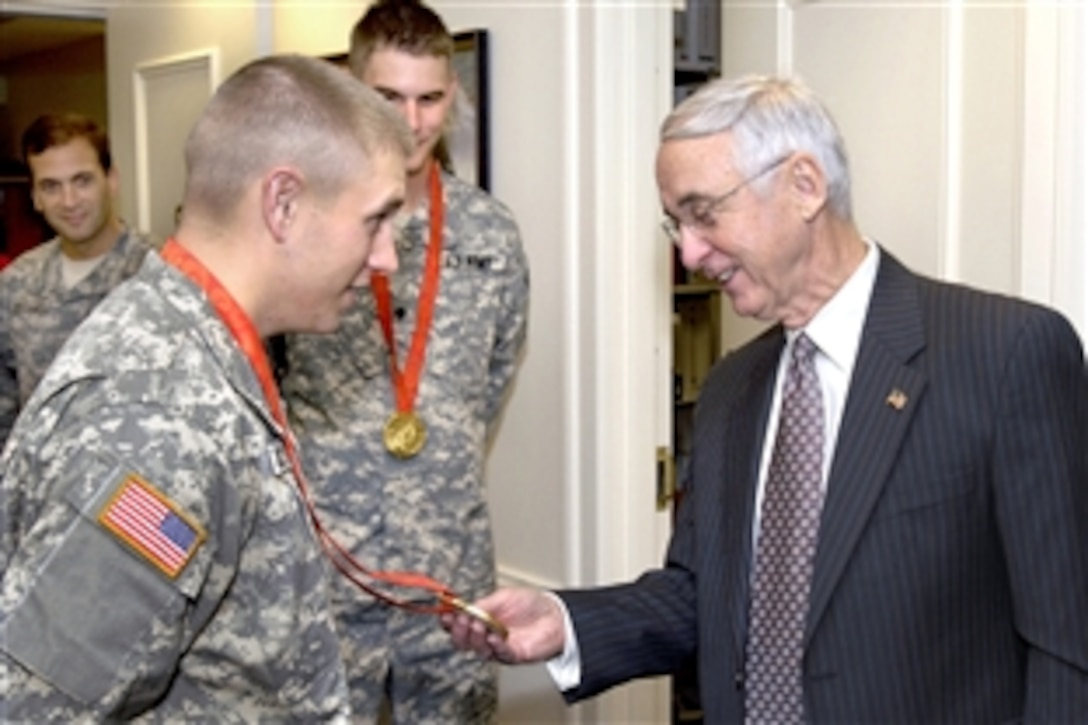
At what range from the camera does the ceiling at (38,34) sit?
7.18 metres

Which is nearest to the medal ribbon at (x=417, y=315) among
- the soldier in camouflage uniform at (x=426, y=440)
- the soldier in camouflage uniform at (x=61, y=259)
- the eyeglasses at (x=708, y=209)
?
the soldier in camouflage uniform at (x=426, y=440)

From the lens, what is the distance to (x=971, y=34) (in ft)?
6.71

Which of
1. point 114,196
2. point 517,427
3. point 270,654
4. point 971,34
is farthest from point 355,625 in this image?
point 114,196

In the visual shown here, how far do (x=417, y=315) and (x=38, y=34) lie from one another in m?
6.12

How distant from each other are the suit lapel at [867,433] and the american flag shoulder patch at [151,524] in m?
0.78

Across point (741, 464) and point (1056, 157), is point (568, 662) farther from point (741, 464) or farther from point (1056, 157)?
point (1056, 157)

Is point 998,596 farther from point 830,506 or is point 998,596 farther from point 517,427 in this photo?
point 517,427

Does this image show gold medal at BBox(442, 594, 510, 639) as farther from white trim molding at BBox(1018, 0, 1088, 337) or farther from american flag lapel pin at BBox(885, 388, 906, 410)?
white trim molding at BBox(1018, 0, 1088, 337)

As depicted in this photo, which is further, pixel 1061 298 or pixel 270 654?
pixel 1061 298

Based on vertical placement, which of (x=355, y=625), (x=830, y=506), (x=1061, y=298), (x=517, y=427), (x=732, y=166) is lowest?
(x=355, y=625)

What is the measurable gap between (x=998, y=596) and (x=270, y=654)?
87cm

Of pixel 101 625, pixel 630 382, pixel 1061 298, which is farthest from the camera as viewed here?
pixel 630 382

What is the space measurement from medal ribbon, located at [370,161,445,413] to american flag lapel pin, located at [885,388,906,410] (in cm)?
101

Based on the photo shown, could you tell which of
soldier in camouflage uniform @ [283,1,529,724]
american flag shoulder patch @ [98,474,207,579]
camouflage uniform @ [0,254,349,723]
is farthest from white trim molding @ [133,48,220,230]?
american flag shoulder patch @ [98,474,207,579]
